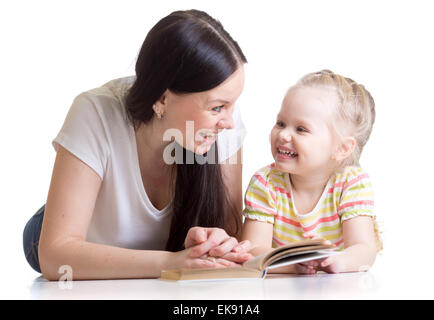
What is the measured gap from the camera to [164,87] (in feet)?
5.96

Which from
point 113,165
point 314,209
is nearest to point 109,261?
point 113,165

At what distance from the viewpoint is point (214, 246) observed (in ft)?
5.31

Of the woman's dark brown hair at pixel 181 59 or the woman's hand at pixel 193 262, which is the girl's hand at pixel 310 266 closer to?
the woman's hand at pixel 193 262

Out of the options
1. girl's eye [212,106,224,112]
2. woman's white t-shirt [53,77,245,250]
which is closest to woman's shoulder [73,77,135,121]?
woman's white t-shirt [53,77,245,250]

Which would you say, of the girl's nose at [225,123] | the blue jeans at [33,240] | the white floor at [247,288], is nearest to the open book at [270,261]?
the white floor at [247,288]

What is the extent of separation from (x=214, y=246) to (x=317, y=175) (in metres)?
0.58

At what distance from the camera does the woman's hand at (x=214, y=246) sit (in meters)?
1.60

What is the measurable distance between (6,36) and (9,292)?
183cm

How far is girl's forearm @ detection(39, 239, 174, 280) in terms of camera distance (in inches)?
65.1

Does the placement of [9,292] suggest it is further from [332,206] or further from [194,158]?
[332,206]

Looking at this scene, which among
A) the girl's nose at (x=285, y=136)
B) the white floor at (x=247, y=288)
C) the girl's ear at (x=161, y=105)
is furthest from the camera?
the girl's nose at (x=285, y=136)

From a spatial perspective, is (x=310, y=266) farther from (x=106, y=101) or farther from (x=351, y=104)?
(x=106, y=101)

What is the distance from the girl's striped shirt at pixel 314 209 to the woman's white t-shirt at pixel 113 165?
1.05 feet
